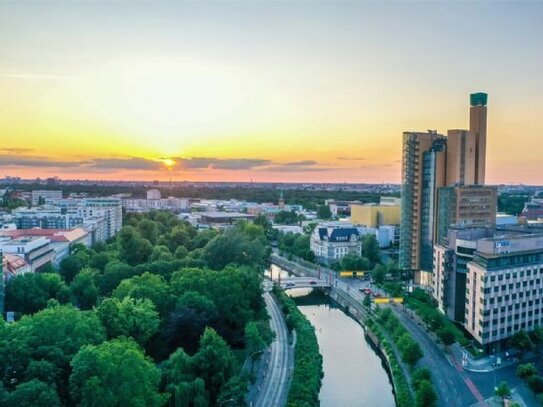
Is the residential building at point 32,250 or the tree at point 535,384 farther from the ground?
the residential building at point 32,250

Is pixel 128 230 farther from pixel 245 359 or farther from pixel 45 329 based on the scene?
pixel 45 329

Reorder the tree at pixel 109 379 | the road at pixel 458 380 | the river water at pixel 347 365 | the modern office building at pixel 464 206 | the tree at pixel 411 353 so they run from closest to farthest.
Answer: the tree at pixel 109 379 → the road at pixel 458 380 → the river water at pixel 347 365 → the tree at pixel 411 353 → the modern office building at pixel 464 206

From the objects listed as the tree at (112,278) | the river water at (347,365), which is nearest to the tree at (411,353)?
the river water at (347,365)

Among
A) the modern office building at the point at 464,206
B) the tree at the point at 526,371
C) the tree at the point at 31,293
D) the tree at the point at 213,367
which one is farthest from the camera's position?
the modern office building at the point at 464,206

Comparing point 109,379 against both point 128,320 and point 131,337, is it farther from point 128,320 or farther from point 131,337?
point 128,320

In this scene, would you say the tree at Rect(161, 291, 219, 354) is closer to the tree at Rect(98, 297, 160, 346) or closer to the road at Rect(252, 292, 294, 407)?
the tree at Rect(98, 297, 160, 346)

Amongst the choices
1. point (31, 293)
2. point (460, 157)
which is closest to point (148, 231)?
point (31, 293)

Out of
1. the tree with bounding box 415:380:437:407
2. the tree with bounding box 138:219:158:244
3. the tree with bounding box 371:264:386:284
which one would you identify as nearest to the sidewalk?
the tree with bounding box 415:380:437:407

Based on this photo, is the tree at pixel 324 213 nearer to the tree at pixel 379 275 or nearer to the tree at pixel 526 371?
the tree at pixel 379 275

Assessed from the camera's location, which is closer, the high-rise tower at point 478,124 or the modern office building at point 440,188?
the modern office building at point 440,188
